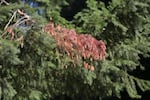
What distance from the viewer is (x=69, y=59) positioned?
5.84m

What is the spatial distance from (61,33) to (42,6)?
1670 millimetres

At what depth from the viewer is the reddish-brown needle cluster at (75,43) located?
5.43 metres

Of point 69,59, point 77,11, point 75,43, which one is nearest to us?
point 75,43

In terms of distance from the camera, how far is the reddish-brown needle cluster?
543cm

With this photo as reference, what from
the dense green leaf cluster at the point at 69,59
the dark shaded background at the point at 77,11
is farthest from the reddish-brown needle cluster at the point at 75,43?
the dark shaded background at the point at 77,11

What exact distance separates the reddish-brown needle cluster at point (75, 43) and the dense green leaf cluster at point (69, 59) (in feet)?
0.31

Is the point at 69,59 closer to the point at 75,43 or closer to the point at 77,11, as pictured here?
the point at 75,43

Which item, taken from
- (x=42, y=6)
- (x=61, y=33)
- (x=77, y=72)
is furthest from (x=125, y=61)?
(x=61, y=33)

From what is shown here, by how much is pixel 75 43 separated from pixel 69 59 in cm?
47

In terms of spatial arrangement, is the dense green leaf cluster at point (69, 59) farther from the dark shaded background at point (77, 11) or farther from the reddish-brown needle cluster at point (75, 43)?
the dark shaded background at point (77, 11)

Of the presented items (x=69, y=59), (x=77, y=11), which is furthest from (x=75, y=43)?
(x=77, y=11)

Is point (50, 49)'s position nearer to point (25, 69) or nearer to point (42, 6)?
point (25, 69)

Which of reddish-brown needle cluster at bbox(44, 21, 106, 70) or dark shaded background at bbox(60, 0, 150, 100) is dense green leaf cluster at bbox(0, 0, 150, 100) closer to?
reddish-brown needle cluster at bbox(44, 21, 106, 70)

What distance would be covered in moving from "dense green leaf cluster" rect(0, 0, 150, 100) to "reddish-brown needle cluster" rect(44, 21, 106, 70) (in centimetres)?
9
